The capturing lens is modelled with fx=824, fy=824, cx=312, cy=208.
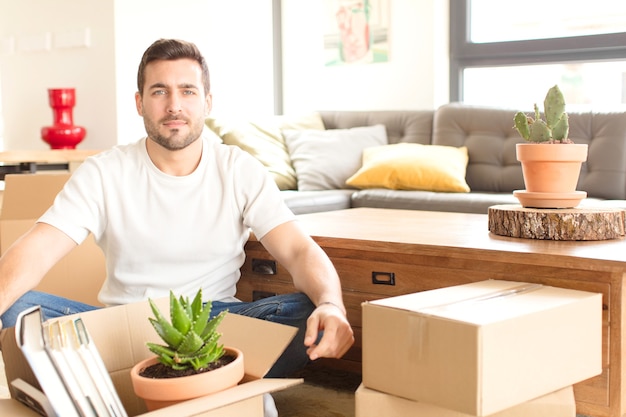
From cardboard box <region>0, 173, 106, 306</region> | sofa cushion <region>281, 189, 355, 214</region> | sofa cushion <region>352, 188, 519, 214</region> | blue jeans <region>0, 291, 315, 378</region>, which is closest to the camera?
blue jeans <region>0, 291, 315, 378</region>

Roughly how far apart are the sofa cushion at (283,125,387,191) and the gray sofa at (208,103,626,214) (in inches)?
3.6

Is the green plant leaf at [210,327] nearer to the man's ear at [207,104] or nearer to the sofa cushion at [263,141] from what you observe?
the man's ear at [207,104]

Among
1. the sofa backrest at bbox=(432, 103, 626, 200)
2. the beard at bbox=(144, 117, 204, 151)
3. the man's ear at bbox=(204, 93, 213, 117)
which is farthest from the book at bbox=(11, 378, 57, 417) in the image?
the sofa backrest at bbox=(432, 103, 626, 200)

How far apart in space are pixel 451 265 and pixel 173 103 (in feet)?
2.68

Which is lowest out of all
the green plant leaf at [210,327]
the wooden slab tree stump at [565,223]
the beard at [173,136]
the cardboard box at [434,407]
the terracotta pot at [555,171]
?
the cardboard box at [434,407]

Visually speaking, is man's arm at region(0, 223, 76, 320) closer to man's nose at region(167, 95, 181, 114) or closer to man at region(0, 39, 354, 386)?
man at region(0, 39, 354, 386)

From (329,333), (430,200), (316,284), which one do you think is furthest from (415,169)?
(329,333)

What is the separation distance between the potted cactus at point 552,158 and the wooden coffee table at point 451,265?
15 cm

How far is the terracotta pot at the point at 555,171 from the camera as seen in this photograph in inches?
86.0

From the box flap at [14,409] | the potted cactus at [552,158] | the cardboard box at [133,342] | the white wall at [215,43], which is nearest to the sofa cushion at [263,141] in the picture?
the white wall at [215,43]

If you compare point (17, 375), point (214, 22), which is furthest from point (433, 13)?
point (17, 375)

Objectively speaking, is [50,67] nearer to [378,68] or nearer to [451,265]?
[378,68]

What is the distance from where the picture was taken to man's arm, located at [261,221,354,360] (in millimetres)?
1657

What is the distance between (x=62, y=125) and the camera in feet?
16.3
